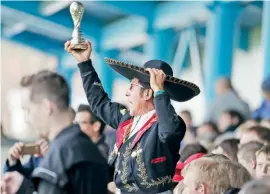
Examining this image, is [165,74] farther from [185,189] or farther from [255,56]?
[255,56]

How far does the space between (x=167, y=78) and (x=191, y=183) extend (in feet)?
2.06

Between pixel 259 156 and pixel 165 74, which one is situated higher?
pixel 165 74

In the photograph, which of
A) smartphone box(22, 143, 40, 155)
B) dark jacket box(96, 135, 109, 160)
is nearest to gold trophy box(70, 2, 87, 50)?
smartphone box(22, 143, 40, 155)

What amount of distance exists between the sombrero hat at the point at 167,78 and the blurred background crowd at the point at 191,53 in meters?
0.49

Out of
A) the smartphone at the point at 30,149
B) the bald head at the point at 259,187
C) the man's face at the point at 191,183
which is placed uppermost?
the smartphone at the point at 30,149

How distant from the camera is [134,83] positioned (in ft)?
14.3

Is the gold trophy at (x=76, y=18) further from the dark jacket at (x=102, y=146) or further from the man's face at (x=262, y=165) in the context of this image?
the dark jacket at (x=102, y=146)

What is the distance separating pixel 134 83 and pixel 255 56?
12497 millimetres

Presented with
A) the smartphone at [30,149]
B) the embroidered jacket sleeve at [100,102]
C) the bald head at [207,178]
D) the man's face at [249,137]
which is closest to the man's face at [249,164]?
the man's face at [249,137]

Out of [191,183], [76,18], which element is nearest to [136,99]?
[76,18]

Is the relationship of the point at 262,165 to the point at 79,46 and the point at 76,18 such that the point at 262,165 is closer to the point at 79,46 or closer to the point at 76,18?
the point at 79,46

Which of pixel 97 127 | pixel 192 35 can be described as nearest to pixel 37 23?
pixel 192 35

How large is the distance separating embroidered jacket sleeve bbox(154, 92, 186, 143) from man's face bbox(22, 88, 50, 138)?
88cm

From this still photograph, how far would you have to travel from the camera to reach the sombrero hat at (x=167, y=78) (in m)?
4.26
